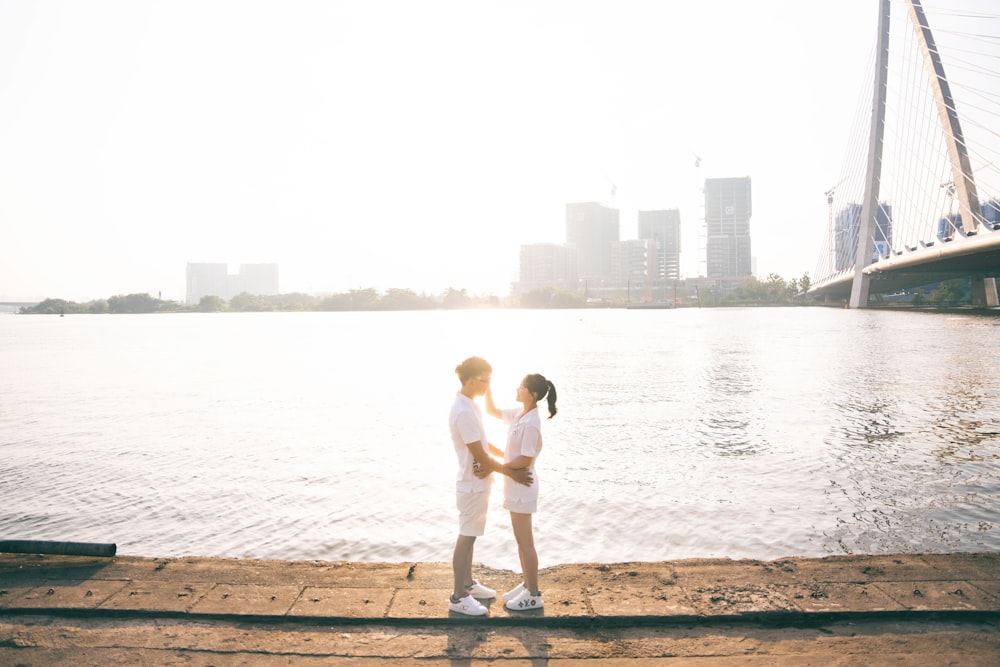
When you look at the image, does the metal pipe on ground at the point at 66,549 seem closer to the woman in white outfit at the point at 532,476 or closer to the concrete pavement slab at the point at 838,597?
the woman in white outfit at the point at 532,476

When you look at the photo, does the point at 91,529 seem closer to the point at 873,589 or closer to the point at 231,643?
the point at 231,643

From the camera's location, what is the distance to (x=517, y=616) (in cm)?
506

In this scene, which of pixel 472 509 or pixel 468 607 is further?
pixel 472 509

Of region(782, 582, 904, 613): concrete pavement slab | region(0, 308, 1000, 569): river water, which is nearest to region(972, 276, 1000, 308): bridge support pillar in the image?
region(0, 308, 1000, 569): river water

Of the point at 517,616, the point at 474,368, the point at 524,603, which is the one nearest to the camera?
the point at 517,616

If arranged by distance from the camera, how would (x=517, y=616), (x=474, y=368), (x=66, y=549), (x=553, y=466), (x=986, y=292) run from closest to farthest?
(x=517, y=616) → (x=474, y=368) → (x=66, y=549) → (x=553, y=466) → (x=986, y=292)

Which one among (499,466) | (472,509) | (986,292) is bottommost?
(472,509)

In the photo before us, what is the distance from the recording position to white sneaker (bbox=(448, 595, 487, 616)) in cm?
509

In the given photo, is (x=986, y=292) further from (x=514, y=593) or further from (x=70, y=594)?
(x=70, y=594)

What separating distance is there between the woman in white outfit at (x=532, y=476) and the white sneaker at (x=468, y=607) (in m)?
0.21

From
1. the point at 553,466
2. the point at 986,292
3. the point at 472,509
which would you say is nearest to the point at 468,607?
the point at 472,509

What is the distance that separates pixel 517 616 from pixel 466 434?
1.28 metres

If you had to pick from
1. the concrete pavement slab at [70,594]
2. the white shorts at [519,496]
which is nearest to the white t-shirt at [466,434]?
the white shorts at [519,496]

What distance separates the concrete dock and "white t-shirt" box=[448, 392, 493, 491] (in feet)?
2.85
